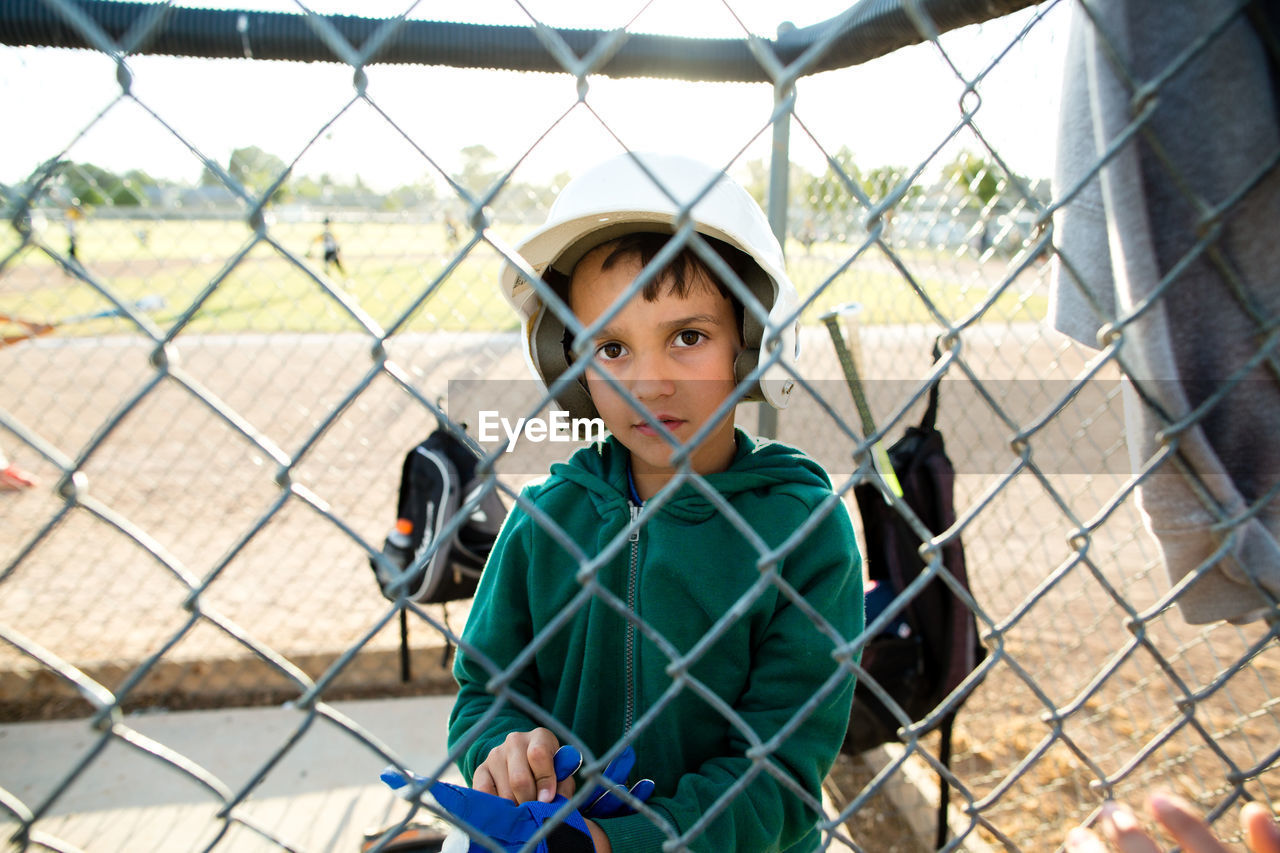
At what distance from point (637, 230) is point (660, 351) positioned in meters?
0.25

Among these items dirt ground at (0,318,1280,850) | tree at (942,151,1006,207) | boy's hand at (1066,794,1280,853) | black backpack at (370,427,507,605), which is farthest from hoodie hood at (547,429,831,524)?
black backpack at (370,427,507,605)

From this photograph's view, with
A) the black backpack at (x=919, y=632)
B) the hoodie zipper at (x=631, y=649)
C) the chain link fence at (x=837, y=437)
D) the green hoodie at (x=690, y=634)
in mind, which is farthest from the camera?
the black backpack at (x=919, y=632)

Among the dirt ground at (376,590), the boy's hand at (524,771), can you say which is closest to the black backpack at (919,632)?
the dirt ground at (376,590)

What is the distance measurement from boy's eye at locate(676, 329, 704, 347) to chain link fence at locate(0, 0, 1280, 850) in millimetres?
278

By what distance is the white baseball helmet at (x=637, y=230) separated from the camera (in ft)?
4.09

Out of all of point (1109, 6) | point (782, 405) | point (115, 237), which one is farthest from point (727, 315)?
point (115, 237)

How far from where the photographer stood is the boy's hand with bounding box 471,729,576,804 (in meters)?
1.07

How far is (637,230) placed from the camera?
138 centimetres

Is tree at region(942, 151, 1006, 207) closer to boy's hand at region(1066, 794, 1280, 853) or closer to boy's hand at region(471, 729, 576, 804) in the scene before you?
boy's hand at region(1066, 794, 1280, 853)

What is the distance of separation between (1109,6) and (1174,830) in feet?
3.36

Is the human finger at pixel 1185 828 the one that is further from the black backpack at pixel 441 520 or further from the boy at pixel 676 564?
the black backpack at pixel 441 520

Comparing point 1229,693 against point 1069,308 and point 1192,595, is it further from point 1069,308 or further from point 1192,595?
point 1069,308

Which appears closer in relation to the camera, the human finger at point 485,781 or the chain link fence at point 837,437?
the chain link fence at point 837,437

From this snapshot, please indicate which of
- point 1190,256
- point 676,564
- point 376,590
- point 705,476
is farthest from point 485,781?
point 376,590
